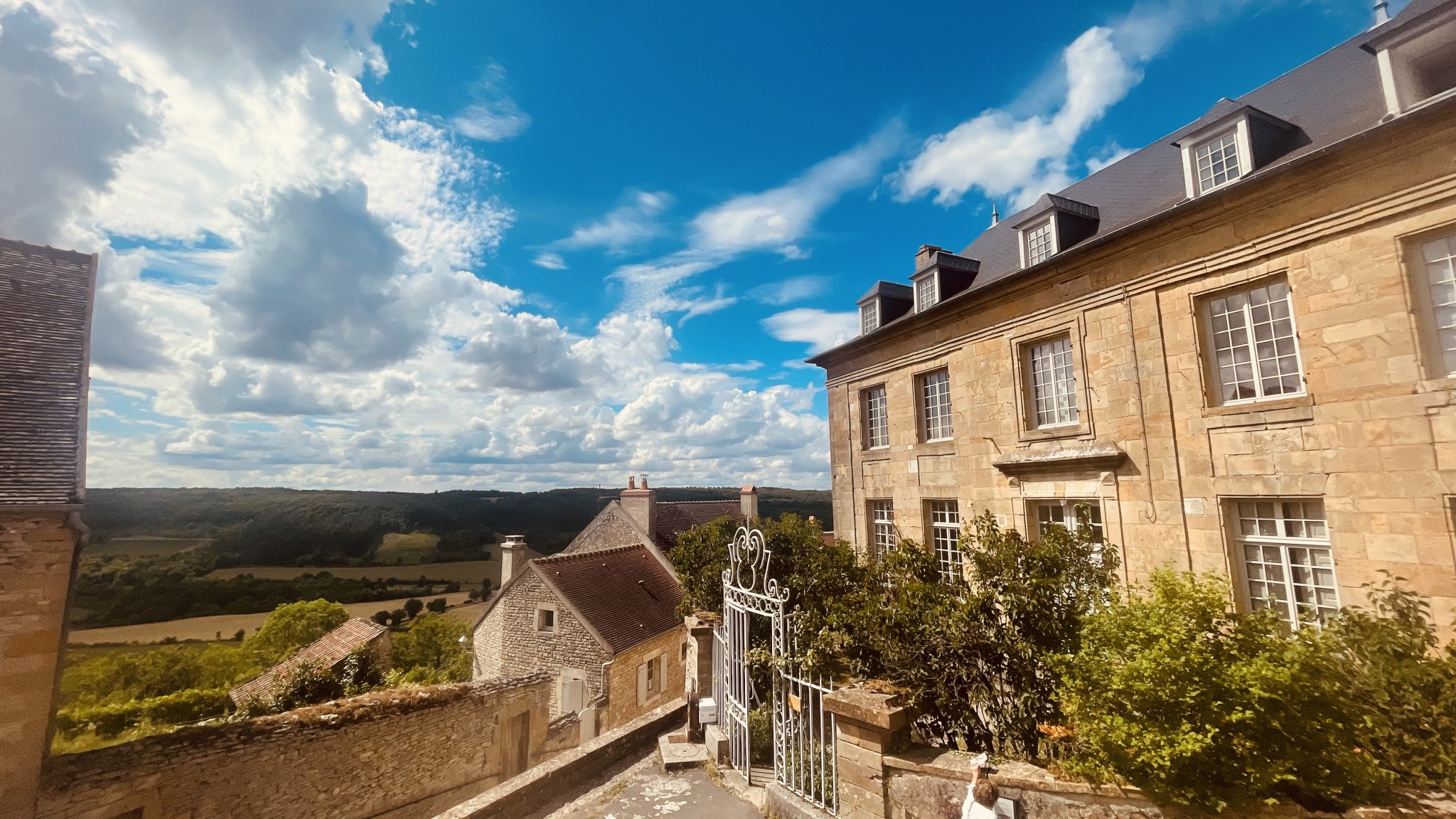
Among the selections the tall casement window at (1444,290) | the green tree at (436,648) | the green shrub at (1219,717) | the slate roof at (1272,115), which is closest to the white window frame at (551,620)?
the green tree at (436,648)

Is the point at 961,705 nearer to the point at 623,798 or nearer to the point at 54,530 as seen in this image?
the point at 623,798

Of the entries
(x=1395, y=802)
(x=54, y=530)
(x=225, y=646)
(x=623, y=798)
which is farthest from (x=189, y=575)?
(x=1395, y=802)

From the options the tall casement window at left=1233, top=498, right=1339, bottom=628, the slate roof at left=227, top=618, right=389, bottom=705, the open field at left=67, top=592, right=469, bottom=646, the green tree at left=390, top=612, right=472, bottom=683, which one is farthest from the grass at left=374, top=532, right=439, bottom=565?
the tall casement window at left=1233, top=498, right=1339, bottom=628

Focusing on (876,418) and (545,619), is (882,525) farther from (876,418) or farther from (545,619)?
(545,619)

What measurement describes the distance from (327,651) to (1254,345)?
2241 cm

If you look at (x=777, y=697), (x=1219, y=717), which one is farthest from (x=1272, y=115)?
(x=777, y=697)

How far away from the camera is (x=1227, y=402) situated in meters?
7.80

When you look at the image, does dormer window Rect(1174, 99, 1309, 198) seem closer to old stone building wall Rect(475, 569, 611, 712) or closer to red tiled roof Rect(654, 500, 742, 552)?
old stone building wall Rect(475, 569, 611, 712)

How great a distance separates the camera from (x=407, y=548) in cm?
6319

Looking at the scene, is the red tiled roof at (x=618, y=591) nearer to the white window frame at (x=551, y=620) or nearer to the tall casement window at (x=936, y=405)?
the white window frame at (x=551, y=620)

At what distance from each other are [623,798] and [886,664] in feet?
11.9

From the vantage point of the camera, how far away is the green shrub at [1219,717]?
320cm

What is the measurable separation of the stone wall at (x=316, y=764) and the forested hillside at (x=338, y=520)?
92.8 ft

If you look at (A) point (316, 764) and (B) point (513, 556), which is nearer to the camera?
(A) point (316, 764)
